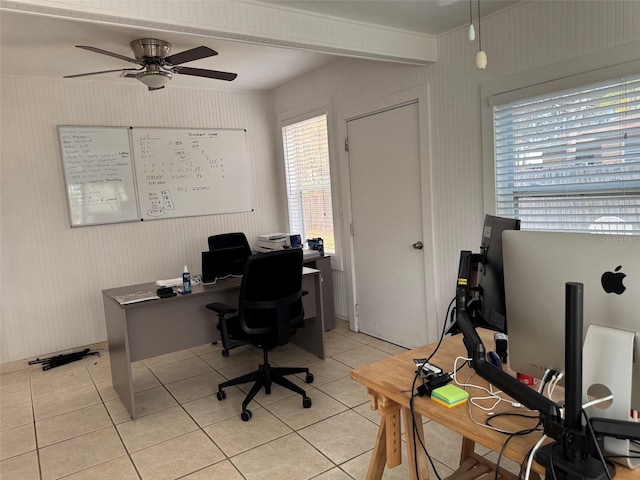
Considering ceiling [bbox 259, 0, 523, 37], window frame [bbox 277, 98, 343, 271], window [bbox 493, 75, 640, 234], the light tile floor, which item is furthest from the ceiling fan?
the light tile floor

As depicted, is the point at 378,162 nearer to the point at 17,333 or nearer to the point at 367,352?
the point at 367,352

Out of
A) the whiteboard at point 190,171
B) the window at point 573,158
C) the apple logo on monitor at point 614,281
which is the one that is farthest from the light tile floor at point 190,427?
the whiteboard at point 190,171

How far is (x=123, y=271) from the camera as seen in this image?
15.4 ft

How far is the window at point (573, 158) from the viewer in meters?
2.42

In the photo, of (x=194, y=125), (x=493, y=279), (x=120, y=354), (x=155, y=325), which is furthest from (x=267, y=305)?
(x=194, y=125)

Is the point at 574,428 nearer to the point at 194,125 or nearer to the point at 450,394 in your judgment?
the point at 450,394

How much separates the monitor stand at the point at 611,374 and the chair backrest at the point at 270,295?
2.08 meters

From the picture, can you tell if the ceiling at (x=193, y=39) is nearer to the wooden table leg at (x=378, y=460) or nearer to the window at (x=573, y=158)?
the window at (x=573, y=158)

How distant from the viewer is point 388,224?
13.1ft

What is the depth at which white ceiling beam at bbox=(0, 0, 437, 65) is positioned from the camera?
6.89 feet

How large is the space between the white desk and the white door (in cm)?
136

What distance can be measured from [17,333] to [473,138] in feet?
14.5

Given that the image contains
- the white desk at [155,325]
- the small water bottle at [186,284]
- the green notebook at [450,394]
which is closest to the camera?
the green notebook at [450,394]

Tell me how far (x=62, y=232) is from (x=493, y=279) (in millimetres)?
4200
